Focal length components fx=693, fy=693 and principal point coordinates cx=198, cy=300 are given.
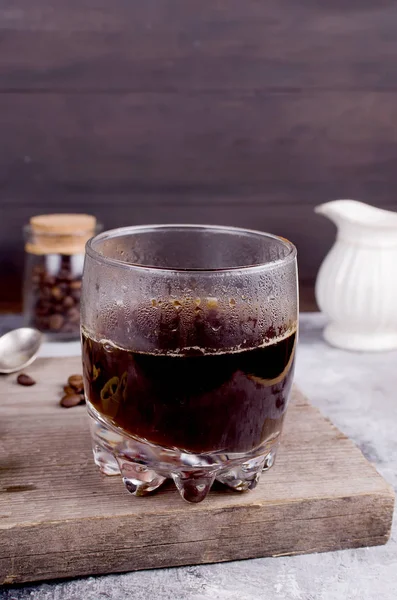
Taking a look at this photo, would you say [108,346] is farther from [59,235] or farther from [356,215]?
[356,215]

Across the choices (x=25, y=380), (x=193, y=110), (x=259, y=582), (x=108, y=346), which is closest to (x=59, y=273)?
(x=25, y=380)

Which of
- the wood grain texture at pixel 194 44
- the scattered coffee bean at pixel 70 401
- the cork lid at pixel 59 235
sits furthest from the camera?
the wood grain texture at pixel 194 44

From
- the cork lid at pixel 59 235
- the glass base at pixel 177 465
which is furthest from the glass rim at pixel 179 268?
the cork lid at pixel 59 235

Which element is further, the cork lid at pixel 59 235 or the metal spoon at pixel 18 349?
the cork lid at pixel 59 235

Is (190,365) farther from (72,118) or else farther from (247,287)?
(72,118)

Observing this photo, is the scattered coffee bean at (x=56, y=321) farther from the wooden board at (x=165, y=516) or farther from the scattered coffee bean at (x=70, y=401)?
the wooden board at (x=165, y=516)
